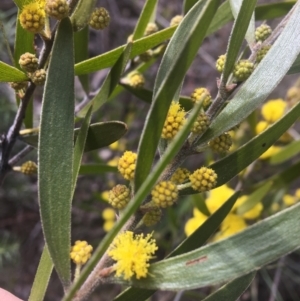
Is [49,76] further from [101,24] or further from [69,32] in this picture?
[101,24]

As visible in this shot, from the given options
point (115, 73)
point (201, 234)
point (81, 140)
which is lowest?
point (201, 234)

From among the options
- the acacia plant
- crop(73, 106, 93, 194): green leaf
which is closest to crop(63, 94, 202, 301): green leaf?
the acacia plant

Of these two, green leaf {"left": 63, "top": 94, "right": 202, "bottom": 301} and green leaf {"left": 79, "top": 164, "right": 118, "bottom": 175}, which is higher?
green leaf {"left": 79, "top": 164, "right": 118, "bottom": 175}

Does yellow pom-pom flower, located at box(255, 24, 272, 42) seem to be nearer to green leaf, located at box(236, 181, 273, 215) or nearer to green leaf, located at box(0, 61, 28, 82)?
green leaf, located at box(0, 61, 28, 82)

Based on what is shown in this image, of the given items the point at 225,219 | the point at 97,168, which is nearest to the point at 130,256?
the point at 97,168

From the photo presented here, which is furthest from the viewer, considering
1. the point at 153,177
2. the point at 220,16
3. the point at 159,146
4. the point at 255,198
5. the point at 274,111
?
the point at 274,111

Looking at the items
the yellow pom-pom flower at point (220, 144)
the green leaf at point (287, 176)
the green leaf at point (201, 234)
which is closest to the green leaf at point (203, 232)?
the green leaf at point (201, 234)

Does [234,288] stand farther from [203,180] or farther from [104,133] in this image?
[104,133]

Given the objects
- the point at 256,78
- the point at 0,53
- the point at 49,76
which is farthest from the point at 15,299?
the point at 0,53
